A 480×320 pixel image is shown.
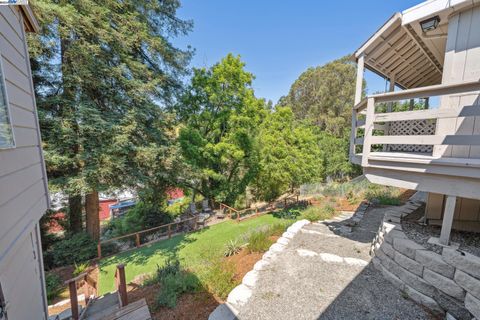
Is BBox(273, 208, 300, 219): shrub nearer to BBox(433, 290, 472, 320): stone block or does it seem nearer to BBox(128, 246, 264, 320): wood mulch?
BBox(128, 246, 264, 320): wood mulch

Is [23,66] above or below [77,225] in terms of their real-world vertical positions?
above

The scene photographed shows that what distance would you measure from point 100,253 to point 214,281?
575 centimetres

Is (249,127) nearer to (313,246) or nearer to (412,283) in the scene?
(313,246)

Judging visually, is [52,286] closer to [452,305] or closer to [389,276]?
[389,276]

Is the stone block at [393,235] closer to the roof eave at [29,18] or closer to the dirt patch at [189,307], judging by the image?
the dirt patch at [189,307]

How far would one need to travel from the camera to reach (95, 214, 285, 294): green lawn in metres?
5.61

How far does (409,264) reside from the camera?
9.57 ft

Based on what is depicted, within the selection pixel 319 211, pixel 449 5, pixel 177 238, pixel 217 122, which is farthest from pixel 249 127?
pixel 449 5

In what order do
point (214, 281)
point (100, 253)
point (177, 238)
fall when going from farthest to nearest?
1. point (177, 238)
2. point (100, 253)
3. point (214, 281)

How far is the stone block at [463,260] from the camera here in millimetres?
2322

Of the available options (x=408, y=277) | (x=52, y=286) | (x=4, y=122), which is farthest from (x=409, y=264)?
(x=52, y=286)

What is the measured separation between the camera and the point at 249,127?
10.8 meters

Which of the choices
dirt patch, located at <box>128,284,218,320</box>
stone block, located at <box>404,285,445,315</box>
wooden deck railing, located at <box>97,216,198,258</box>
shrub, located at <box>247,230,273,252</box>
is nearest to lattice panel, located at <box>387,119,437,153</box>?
stone block, located at <box>404,285,445,315</box>

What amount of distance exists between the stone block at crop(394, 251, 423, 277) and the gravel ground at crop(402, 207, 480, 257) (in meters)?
0.35
